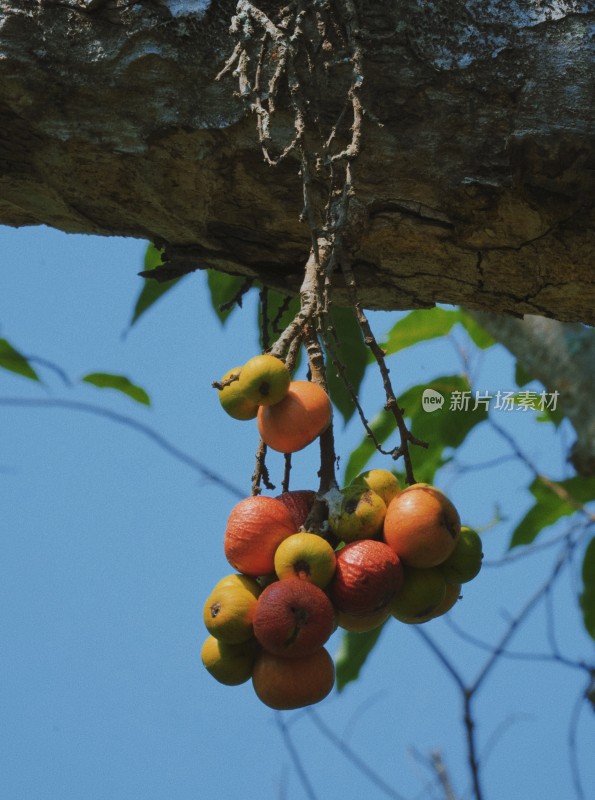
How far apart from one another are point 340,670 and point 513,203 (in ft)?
5.06

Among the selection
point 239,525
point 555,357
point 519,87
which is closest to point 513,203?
point 519,87

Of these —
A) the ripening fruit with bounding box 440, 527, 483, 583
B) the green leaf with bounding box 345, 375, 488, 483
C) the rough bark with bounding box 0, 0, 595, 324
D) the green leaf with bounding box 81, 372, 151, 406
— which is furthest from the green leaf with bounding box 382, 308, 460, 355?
the ripening fruit with bounding box 440, 527, 483, 583

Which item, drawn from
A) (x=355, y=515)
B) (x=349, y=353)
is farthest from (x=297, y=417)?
(x=349, y=353)

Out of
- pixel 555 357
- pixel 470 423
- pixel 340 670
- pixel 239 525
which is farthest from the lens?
pixel 555 357

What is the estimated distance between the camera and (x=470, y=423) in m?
2.41

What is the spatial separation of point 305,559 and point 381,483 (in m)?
0.19

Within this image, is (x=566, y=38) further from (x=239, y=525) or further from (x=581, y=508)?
(x=581, y=508)

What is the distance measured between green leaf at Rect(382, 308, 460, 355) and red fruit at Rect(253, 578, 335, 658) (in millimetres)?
1547

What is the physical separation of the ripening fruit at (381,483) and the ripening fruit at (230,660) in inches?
10.1

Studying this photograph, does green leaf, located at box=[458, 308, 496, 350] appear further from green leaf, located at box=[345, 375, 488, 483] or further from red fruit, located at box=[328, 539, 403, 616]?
red fruit, located at box=[328, 539, 403, 616]

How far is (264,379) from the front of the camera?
1148mm

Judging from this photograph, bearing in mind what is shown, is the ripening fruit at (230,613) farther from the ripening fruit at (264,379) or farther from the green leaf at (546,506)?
the green leaf at (546,506)

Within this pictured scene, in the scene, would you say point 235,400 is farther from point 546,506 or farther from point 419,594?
point 546,506

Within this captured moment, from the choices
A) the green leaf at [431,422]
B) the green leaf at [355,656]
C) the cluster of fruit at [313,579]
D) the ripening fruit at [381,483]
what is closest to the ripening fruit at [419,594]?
the cluster of fruit at [313,579]
